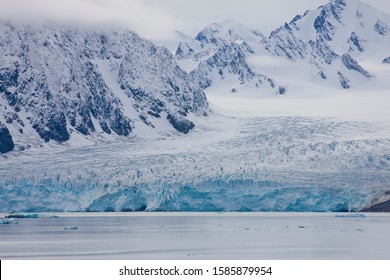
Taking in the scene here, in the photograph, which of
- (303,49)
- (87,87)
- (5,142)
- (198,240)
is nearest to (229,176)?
(198,240)

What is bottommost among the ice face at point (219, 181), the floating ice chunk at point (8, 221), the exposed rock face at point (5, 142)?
the exposed rock face at point (5, 142)

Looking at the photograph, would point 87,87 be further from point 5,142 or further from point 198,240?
point 198,240

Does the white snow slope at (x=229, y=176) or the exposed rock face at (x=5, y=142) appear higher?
the white snow slope at (x=229, y=176)

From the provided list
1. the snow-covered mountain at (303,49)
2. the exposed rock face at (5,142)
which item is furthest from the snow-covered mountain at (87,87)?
the snow-covered mountain at (303,49)

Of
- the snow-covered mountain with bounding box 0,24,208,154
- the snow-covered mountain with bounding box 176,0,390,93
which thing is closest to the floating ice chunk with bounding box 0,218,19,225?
the snow-covered mountain with bounding box 0,24,208,154

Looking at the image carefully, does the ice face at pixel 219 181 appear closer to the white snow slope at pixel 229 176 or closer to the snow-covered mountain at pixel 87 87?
the white snow slope at pixel 229 176

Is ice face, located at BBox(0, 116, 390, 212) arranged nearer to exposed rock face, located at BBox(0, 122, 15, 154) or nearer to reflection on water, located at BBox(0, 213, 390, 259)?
reflection on water, located at BBox(0, 213, 390, 259)
